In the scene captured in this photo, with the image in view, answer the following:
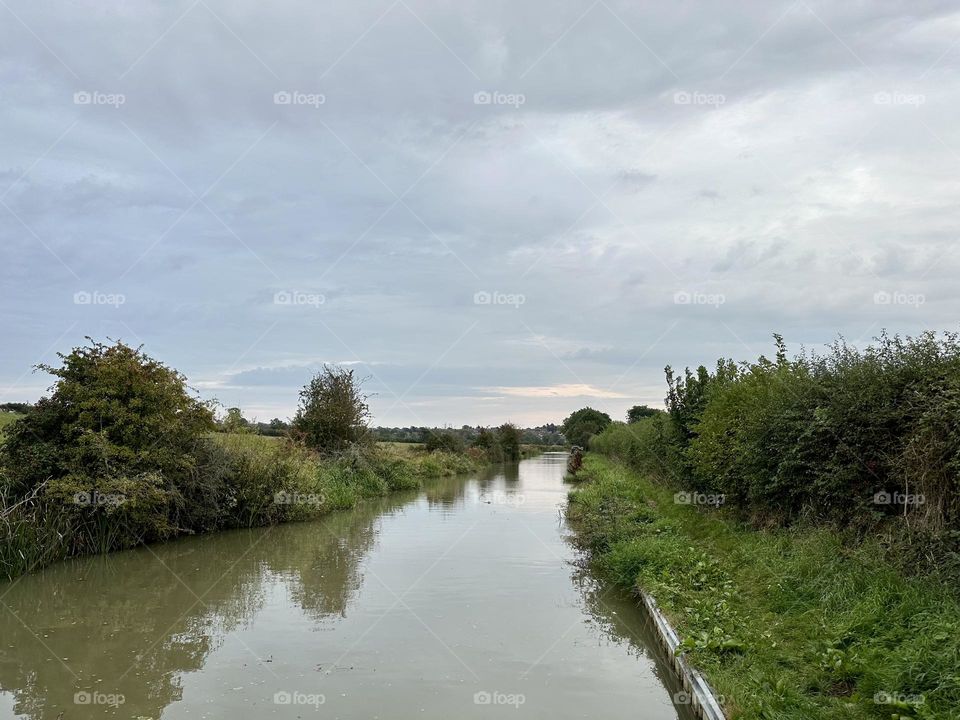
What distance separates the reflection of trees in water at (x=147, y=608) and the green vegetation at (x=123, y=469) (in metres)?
0.66

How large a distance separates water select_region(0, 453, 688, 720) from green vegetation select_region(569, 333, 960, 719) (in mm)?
1057

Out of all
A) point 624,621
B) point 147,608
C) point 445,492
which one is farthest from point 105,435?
point 445,492

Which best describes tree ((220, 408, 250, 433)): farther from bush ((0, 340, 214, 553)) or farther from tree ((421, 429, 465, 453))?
tree ((421, 429, 465, 453))

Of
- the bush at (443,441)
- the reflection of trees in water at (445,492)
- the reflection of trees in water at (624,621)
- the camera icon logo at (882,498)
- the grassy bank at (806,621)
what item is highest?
the bush at (443,441)

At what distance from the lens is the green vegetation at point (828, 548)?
598cm

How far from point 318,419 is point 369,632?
21905mm

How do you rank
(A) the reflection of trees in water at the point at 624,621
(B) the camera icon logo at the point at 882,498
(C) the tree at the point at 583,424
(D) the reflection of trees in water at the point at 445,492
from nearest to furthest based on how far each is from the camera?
(A) the reflection of trees in water at the point at 624,621, (B) the camera icon logo at the point at 882,498, (D) the reflection of trees in water at the point at 445,492, (C) the tree at the point at 583,424

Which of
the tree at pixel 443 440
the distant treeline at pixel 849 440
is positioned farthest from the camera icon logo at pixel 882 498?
the tree at pixel 443 440

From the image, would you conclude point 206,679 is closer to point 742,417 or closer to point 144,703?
point 144,703

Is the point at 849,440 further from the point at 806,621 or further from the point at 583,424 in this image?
the point at 583,424

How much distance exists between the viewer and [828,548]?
9.32 meters

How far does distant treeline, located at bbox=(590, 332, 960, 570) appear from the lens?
7859 mm

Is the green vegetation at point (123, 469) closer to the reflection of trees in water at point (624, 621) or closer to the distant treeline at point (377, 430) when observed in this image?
the distant treeline at point (377, 430)

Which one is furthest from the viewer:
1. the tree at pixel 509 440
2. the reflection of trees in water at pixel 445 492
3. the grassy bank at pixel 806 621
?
the tree at pixel 509 440
